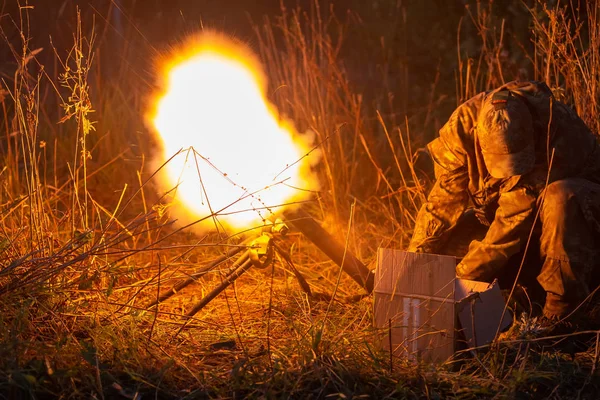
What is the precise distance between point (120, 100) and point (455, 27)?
9.65 feet

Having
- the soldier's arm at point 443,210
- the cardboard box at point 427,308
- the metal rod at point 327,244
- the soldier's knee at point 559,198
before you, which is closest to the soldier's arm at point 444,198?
the soldier's arm at point 443,210

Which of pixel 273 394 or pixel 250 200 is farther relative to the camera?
pixel 250 200

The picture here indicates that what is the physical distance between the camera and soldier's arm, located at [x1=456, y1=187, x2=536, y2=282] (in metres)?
3.58

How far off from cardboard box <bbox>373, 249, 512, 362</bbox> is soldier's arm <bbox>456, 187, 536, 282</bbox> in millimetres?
350

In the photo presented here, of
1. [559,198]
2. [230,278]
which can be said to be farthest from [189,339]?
[559,198]

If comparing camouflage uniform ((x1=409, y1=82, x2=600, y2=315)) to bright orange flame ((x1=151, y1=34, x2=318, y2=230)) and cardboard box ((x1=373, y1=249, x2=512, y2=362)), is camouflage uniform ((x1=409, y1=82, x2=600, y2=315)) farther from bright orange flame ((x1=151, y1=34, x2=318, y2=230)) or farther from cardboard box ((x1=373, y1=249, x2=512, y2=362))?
bright orange flame ((x1=151, y1=34, x2=318, y2=230))

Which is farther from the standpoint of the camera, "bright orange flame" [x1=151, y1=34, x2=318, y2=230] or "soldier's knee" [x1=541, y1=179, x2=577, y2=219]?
"bright orange flame" [x1=151, y1=34, x2=318, y2=230]

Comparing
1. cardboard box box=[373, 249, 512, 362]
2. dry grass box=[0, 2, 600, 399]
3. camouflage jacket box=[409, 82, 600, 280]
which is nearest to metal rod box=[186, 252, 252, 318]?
dry grass box=[0, 2, 600, 399]

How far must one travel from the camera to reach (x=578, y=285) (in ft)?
11.5

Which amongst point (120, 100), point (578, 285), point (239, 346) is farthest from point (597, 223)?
point (120, 100)

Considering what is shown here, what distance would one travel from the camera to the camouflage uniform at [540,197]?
3.49 metres

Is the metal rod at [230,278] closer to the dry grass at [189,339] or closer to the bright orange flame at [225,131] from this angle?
the dry grass at [189,339]

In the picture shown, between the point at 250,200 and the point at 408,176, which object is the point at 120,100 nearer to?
the point at 408,176

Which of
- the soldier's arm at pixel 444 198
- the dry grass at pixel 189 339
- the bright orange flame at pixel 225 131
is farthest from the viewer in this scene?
the soldier's arm at pixel 444 198
